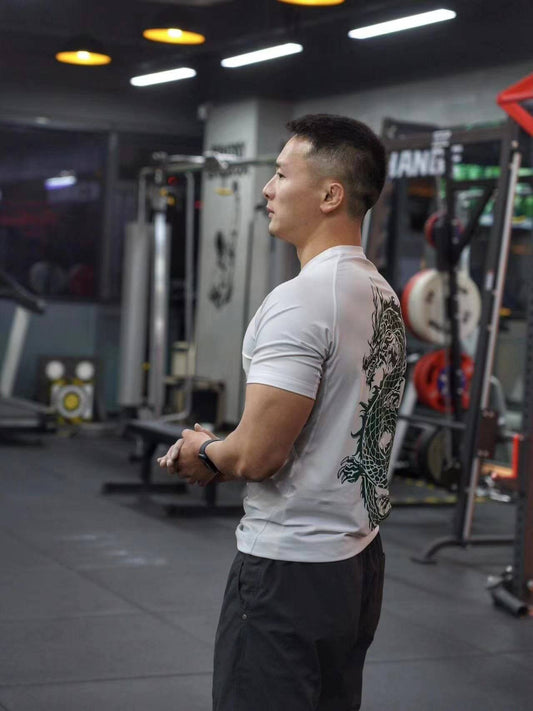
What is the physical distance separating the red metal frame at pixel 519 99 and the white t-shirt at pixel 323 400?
2710 mm

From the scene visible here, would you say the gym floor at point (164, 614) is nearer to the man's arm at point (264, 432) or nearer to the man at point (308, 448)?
the man at point (308, 448)

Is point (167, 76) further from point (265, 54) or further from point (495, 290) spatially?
point (495, 290)

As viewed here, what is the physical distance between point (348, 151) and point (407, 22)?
5.06 m

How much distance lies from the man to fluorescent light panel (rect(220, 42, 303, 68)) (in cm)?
581

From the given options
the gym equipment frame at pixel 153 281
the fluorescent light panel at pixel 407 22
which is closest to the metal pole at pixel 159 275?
the gym equipment frame at pixel 153 281

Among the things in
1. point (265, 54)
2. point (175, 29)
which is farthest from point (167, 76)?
point (175, 29)

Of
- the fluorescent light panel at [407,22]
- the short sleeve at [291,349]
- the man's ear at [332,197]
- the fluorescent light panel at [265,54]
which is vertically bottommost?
the short sleeve at [291,349]

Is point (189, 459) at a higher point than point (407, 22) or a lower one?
lower

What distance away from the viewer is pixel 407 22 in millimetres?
6371

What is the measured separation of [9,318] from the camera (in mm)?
9922

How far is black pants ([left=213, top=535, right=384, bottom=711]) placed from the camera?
1.57 m

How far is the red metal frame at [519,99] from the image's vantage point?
13.5 ft

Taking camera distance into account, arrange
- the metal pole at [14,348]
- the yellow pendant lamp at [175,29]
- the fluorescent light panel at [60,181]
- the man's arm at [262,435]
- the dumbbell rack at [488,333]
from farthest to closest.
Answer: the fluorescent light panel at [60,181]
the metal pole at [14,348]
the yellow pendant lamp at [175,29]
the dumbbell rack at [488,333]
the man's arm at [262,435]

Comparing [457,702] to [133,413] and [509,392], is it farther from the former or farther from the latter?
[133,413]
